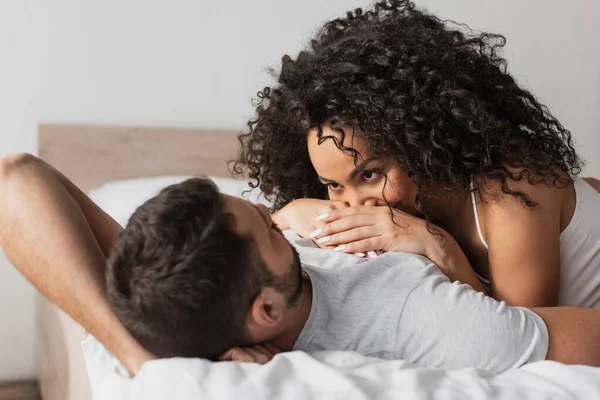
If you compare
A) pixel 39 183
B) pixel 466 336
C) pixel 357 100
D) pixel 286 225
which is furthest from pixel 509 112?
pixel 39 183

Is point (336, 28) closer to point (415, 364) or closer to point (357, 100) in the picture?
point (357, 100)

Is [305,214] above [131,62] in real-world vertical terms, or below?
below

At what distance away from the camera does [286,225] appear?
5.49ft

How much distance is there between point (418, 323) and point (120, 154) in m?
1.61

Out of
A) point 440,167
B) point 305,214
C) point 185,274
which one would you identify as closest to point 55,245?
point 185,274

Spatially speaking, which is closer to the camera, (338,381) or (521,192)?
(338,381)

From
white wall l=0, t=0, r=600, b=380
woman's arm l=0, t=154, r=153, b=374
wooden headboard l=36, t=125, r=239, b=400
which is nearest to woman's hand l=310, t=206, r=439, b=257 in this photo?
woman's arm l=0, t=154, r=153, b=374

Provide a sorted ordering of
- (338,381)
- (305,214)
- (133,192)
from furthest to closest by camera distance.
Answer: (133,192), (305,214), (338,381)

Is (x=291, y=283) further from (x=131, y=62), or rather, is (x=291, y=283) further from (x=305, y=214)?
(x=131, y=62)

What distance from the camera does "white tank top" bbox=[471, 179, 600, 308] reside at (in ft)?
4.98

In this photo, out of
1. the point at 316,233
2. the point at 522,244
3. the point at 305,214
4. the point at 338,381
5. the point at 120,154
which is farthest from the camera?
the point at 120,154

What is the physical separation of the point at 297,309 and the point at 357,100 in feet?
1.59

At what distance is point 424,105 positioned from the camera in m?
1.45

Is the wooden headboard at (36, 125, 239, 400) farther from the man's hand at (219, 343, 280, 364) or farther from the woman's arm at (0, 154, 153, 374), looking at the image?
the man's hand at (219, 343, 280, 364)
